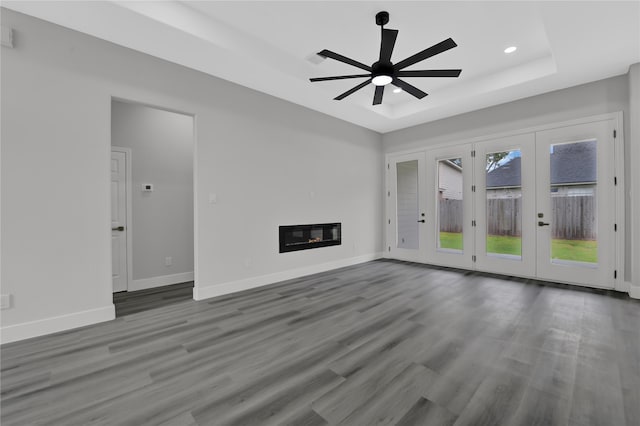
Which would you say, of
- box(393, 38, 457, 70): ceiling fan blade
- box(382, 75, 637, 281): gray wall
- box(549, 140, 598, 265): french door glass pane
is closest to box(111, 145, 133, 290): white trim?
box(393, 38, 457, 70): ceiling fan blade

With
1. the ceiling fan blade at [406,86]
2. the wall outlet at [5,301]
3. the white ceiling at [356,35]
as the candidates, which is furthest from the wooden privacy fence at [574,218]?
the wall outlet at [5,301]

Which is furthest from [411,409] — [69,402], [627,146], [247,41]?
[627,146]

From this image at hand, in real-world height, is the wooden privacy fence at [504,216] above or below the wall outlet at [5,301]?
A: above

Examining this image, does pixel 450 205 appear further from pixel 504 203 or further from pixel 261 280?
pixel 261 280

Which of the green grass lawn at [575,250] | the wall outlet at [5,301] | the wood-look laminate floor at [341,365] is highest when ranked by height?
the green grass lawn at [575,250]

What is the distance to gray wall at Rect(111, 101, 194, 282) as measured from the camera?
4.20 meters

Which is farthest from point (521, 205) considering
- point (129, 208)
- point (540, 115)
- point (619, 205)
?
point (129, 208)

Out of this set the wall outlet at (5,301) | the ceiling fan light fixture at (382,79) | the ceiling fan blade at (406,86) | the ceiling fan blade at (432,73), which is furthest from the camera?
the ceiling fan blade at (406,86)

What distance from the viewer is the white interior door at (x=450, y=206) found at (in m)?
5.21

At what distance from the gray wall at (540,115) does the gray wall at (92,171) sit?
3048 millimetres

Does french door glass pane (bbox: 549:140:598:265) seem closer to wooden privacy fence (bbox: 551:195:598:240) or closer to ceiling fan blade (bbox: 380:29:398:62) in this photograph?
wooden privacy fence (bbox: 551:195:598:240)

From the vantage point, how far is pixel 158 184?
4.45 m

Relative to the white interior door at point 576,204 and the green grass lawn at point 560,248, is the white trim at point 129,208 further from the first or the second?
the white interior door at point 576,204

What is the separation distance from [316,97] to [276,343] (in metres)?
3.76
